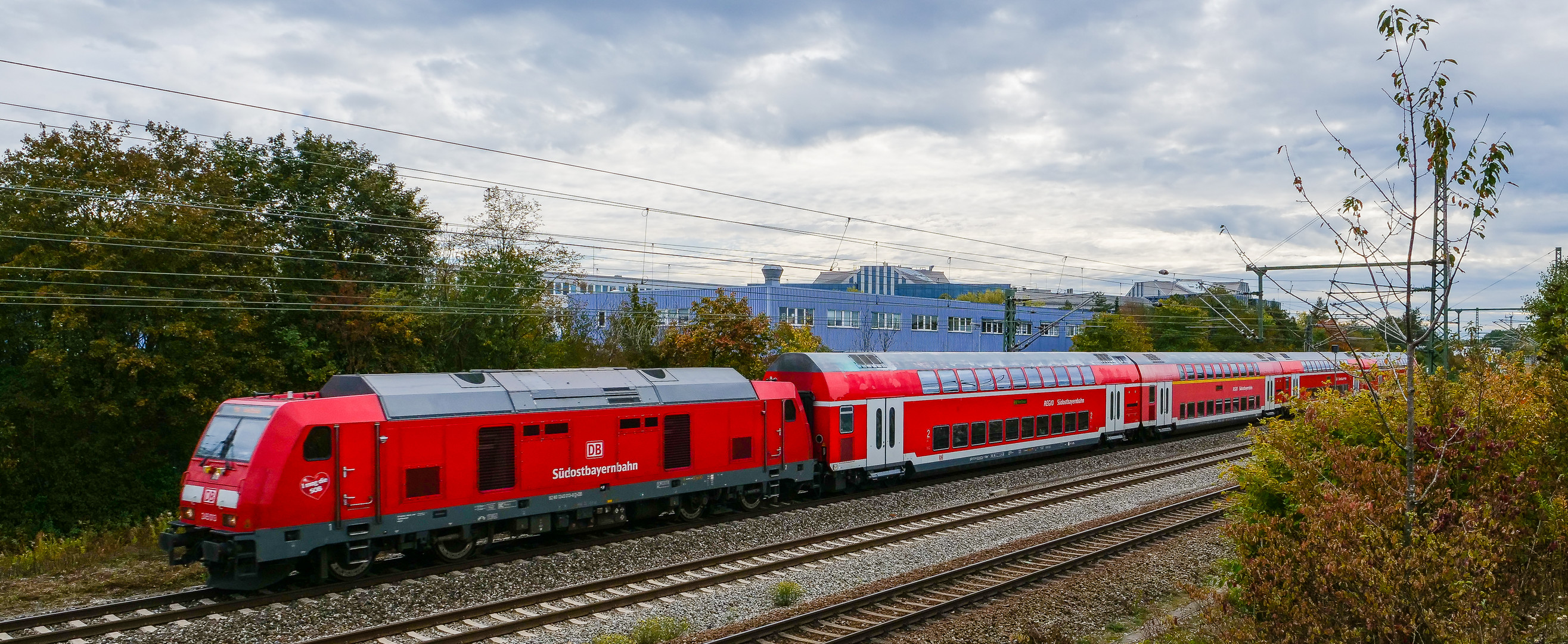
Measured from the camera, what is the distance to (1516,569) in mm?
9258

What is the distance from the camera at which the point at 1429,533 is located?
299 inches

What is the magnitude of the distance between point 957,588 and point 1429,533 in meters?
7.90

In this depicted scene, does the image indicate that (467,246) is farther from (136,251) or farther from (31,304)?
(31,304)

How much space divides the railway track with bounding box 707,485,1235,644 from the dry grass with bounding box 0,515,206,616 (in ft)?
32.9

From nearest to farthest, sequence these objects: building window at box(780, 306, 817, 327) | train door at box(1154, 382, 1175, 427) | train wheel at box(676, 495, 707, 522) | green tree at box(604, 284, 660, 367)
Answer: train wheel at box(676, 495, 707, 522) < green tree at box(604, 284, 660, 367) < train door at box(1154, 382, 1175, 427) < building window at box(780, 306, 817, 327)

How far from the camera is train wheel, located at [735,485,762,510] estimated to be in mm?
21859

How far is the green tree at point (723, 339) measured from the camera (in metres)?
32.3

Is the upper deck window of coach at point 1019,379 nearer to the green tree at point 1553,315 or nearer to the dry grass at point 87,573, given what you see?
the green tree at point 1553,315

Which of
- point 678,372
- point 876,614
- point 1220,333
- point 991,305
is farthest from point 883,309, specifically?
point 876,614

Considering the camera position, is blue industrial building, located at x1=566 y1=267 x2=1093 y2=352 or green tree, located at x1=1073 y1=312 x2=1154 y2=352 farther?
green tree, located at x1=1073 y1=312 x2=1154 y2=352

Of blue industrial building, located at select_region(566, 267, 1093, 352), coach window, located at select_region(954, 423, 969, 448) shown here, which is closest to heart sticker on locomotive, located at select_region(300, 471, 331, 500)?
coach window, located at select_region(954, 423, 969, 448)

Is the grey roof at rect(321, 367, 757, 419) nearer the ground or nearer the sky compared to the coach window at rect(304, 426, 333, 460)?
nearer the sky

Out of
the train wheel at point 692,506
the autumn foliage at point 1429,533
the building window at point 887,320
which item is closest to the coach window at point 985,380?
the train wheel at point 692,506

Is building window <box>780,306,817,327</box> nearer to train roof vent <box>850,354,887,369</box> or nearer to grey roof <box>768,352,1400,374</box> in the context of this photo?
grey roof <box>768,352,1400,374</box>
